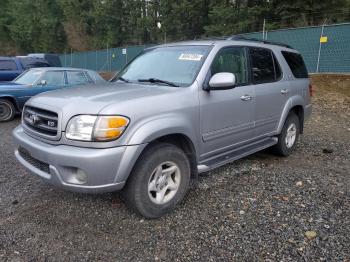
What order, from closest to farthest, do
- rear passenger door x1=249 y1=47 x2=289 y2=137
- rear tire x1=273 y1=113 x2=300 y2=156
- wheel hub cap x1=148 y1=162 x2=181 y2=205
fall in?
wheel hub cap x1=148 y1=162 x2=181 y2=205, rear passenger door x1=249 y1=47 x2=289 y2=137, rear tire x1=273 y1=113 x2=300 y2=156

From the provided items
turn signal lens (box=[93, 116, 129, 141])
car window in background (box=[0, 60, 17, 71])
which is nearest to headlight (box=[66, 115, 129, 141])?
turn signal lens (box=[93, 116, 129, 141])

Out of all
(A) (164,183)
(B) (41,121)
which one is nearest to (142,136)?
(A) (164,183)

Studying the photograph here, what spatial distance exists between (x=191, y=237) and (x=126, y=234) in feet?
2.09

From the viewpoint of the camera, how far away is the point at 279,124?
5.20m

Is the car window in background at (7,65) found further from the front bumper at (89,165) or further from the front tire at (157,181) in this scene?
the front tire at (157,181)

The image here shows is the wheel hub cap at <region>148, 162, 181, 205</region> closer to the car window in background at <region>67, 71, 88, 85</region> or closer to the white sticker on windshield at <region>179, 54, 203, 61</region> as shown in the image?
the white sticker on windshield at <region>179, 54, 203, 61</region>

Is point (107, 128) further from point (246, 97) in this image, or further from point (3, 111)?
point (3, 111)

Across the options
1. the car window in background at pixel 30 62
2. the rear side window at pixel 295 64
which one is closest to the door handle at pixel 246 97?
the rear side window at pixel 295 64

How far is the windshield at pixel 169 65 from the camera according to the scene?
3.87 m

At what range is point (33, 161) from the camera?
11.3 feet

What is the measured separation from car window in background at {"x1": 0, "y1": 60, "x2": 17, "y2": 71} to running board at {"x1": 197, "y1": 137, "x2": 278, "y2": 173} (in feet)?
33.4

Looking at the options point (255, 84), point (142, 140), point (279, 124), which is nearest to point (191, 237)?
point (142, 140)

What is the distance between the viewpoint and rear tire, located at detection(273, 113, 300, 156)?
5453mm

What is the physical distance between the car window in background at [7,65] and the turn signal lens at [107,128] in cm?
1032
